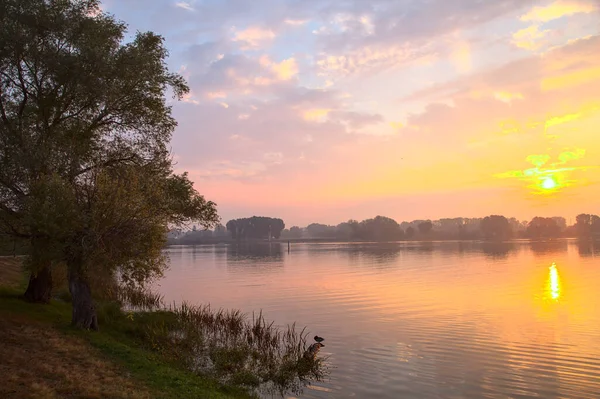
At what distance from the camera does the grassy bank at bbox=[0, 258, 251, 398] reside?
15572mm

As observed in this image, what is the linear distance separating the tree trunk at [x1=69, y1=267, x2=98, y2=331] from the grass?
0.73 metres

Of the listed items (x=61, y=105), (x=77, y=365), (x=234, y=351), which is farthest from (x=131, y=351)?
(x=61, y=105)

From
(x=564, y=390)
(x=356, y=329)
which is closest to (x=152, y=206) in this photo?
(x=356, y=329)

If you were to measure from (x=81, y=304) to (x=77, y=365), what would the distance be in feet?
27.4

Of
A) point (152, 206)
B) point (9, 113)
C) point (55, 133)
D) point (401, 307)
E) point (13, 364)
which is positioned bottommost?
point (401, 307)

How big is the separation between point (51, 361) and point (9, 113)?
17.9 meters

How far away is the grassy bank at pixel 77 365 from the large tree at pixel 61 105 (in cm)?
368

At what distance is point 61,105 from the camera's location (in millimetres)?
27828

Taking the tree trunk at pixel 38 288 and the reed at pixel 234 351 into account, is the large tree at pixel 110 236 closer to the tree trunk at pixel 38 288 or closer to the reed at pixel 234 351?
the reed at pixel 234 351

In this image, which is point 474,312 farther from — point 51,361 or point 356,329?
point 51,361

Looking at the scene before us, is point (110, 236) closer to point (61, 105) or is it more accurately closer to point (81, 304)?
point (81, 304)

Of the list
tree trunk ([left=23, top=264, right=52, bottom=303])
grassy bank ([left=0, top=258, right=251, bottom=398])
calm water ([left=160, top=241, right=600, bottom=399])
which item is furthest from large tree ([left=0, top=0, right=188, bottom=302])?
calm water ([left=160, top=241, right=600, bottom=399])

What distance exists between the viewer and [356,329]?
3450 centimetres

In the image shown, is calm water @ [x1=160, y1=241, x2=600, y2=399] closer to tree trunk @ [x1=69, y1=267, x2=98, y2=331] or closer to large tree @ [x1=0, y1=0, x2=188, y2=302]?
tree trunk @ [x1=69, y1=267, x2=98, y2=331]
